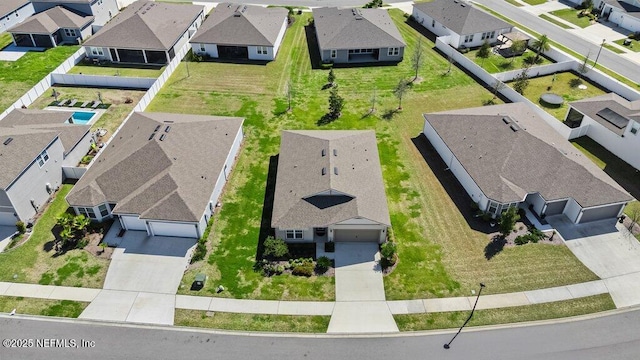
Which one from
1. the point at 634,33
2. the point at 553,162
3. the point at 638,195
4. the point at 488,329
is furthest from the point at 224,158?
the point at 634,33

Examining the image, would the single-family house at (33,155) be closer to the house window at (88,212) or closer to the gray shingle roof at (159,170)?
the gray shingle roof at (159,170)

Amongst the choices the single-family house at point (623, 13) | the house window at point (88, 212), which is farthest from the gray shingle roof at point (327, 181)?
the single-family house at point (623, 13)

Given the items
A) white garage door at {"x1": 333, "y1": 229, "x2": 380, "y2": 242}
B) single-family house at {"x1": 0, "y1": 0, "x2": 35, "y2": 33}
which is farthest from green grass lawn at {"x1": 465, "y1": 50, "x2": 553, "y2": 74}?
single-family house at {"x1": 0, "y1": 0, "x2": 35, "y2": 33}

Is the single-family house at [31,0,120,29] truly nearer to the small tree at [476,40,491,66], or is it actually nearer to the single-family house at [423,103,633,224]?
the single-family house at [423,103,633,224]

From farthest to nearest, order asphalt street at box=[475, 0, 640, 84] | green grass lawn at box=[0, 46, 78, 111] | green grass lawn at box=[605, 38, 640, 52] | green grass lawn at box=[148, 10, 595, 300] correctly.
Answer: green grass lawn at box=[605, 38, 640, 52], asphalt street at box=[475, 0, 640, 84], green grass lawn at box=[0, 46, 78, 111], green grass lawn at box=[148, 10, 595, 300]

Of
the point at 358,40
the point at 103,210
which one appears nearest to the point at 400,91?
the point at 358,40

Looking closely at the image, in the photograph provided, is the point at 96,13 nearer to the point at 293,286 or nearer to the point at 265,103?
the point at 265,103

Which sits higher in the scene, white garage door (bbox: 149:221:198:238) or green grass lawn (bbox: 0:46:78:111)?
green grass lawn (bbox: 0:46:78:111)
